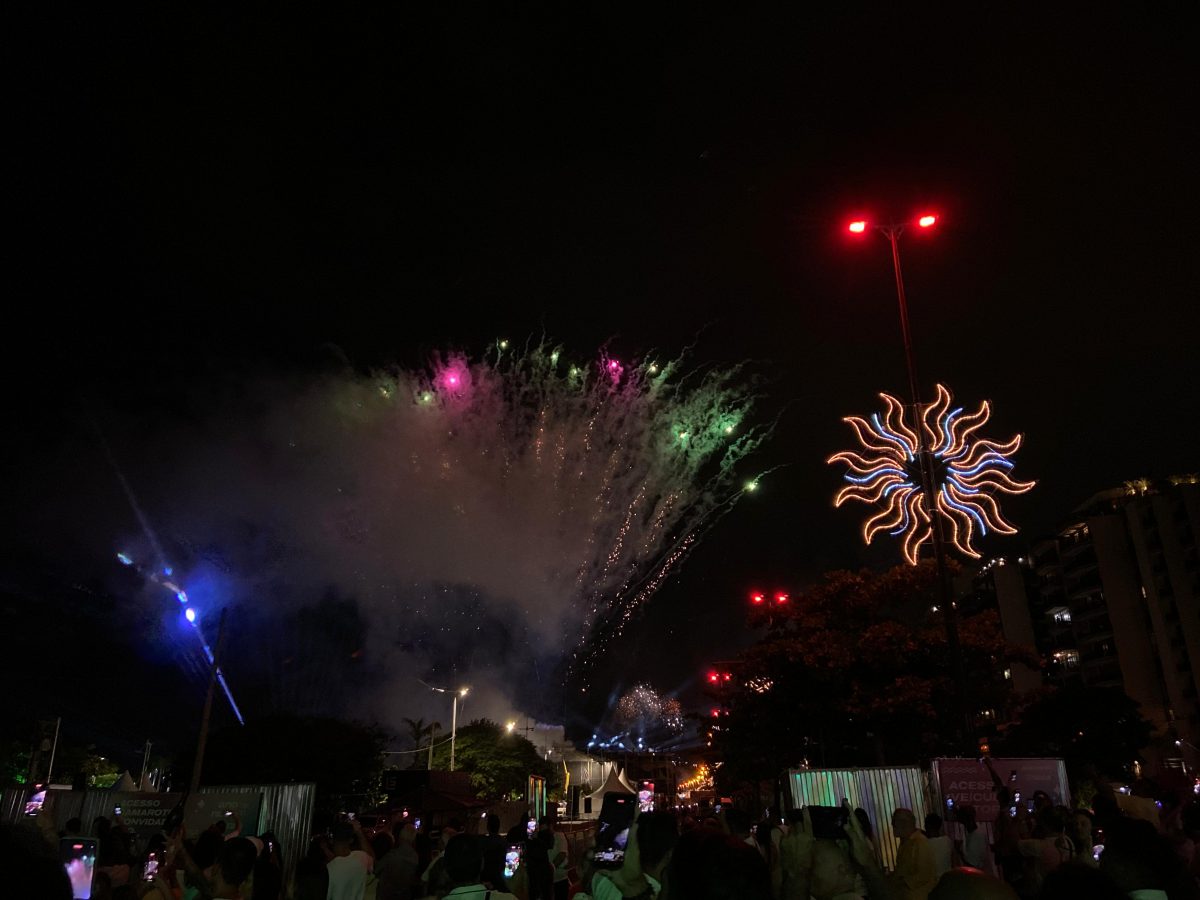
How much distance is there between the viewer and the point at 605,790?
4872 cm

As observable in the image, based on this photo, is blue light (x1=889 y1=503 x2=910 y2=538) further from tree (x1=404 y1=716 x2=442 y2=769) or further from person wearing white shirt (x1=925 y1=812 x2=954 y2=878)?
tree (x1=404 y1=716 x2=442 y2=769)

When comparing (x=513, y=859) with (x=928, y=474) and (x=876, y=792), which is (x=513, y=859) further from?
(x=928, y=474)

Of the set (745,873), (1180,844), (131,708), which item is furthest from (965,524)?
(131,708)

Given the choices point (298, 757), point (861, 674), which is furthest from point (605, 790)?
point (861, 674)

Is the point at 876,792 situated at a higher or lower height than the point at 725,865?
higher

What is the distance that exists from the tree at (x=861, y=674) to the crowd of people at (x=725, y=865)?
32.9 ft

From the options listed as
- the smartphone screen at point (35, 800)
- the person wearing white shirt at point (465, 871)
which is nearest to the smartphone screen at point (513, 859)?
the person wearing white shirt at point (465, 871)

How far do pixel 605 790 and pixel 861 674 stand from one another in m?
32.2

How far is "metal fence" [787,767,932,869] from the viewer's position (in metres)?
12.0

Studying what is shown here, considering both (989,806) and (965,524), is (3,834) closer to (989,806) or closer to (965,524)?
(989,806)

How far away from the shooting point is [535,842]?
32.6 ft

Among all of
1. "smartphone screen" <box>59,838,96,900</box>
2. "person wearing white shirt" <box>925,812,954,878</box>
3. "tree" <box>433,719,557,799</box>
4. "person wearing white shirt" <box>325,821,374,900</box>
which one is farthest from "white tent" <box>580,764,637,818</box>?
"smartphone screen" <box>59,838,96,900</box>

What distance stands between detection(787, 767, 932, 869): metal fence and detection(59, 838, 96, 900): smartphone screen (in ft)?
30.7

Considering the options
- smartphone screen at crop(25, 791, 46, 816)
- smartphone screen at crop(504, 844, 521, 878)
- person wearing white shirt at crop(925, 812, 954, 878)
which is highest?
smartphone screen at crop(25, 791, 46, 816)
